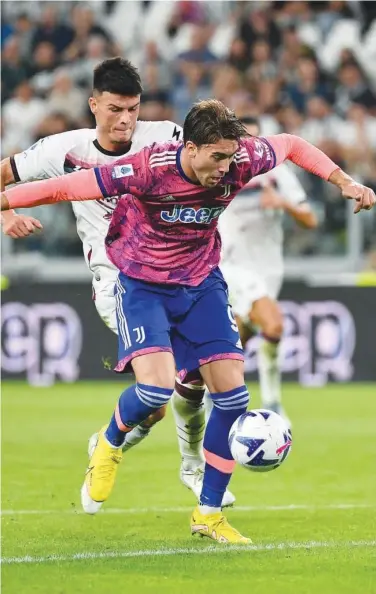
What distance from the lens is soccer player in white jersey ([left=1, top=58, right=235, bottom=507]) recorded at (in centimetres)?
697

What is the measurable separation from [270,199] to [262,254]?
0.85 m

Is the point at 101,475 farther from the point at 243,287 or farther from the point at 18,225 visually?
the point at 243,287

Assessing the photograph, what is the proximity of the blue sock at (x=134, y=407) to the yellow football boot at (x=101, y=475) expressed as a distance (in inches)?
2.1

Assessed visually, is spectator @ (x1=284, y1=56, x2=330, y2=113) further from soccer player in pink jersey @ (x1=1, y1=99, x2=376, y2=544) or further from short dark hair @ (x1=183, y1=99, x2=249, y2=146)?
short dark hair @ (x1=183, y1=99, x2=249, y2=146)

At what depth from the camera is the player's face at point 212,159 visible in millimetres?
5793

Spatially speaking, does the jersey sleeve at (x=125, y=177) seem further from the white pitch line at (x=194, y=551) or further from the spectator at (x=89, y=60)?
the spectator at (x=89, y=60)

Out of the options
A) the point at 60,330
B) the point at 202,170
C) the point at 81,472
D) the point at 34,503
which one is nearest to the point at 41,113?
the point at 60,330

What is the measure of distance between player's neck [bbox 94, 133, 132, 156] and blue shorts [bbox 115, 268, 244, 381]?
104cm

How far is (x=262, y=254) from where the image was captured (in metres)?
11.3

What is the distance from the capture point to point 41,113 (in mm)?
16219

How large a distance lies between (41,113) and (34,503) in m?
9.55

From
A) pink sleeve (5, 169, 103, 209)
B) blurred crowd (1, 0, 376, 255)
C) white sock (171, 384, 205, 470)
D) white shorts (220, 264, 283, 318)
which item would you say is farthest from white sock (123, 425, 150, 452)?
blurred crowd (1, 0, 376, 255)

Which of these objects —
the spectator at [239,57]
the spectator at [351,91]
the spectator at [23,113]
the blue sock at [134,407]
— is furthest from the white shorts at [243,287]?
the spectator at [239,57]

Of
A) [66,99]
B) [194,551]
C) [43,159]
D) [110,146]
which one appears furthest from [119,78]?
[66,99]
